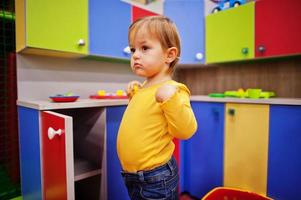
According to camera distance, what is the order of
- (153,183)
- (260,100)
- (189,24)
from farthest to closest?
(189,24)
(260,100)
(153,183)

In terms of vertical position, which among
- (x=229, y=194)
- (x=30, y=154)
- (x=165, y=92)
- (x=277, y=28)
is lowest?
(x=229, y=194)

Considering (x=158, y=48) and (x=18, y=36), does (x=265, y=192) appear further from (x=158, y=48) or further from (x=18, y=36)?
(x=18, y=36)

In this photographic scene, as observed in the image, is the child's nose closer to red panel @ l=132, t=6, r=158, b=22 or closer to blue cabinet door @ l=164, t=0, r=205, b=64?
red panel @ l=132, t=6, r=158, b=22

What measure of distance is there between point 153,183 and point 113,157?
1.48ft

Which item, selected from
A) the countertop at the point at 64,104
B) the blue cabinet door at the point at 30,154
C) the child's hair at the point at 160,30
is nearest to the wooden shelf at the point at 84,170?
the blue cabinet door at the point at 30,154

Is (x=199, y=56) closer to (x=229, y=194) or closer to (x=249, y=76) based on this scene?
(x=249, y=76)

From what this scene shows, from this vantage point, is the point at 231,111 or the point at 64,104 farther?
the point at 231,111

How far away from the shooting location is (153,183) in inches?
26.0

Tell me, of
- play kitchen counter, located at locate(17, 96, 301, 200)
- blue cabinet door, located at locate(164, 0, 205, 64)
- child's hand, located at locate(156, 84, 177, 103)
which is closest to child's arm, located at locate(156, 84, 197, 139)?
child's hand, located at locate(156, 84, 177, 103)

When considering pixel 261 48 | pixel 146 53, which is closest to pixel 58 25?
pixel 146 53

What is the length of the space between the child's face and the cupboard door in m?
0.26

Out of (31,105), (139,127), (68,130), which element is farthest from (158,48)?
(31,105)

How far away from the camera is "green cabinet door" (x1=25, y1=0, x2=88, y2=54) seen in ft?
3.19

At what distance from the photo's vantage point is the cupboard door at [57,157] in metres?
0.64
